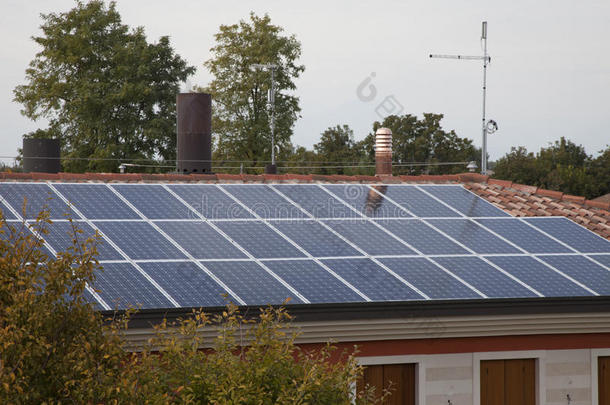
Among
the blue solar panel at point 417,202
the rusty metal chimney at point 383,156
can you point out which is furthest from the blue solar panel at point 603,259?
the rusty metal chimney at point 383,156

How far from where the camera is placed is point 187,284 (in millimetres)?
12492

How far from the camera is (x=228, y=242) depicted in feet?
47.0

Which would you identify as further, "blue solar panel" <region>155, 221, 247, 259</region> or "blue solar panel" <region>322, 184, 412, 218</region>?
"blue solar panel" <region>322, 184, 412, 218</region>

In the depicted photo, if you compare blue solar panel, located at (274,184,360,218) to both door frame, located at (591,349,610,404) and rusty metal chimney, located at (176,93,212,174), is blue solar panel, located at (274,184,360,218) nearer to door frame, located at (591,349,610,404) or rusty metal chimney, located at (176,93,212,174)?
door frame, located at (591,349,610,404)

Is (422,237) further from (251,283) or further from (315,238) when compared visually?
(251,283)

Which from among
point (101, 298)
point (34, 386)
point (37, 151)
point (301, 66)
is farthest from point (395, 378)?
point (301, 66)

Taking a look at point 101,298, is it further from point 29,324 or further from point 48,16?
point 48,16

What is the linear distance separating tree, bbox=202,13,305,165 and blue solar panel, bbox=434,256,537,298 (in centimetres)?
4774

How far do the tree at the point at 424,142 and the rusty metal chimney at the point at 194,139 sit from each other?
56291mm

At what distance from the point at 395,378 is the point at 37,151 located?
15.4m

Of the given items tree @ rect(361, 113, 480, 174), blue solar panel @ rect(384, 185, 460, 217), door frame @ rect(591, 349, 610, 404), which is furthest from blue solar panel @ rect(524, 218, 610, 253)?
tree @ rect(361, 113, 480, 174)

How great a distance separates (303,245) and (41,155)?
12.9 metres

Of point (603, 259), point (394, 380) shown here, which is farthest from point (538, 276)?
point (394, 380)

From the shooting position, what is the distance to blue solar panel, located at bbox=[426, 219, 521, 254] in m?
15.5
